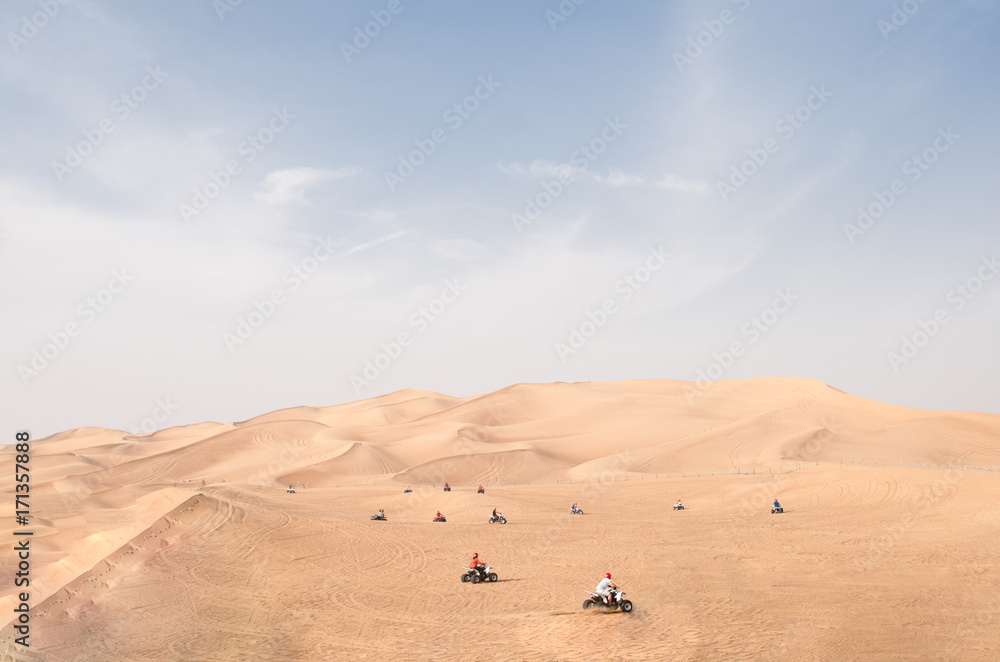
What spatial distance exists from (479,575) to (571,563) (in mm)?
4523

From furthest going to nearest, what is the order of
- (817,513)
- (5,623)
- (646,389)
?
(646,389) < (817,513) < (5,623)

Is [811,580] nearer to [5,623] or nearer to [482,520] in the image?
[482,520]

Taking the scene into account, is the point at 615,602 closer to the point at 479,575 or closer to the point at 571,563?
the point at 479,575

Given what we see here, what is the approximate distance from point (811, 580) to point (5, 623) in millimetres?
22960

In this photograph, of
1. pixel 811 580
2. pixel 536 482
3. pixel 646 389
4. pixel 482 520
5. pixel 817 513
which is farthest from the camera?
pixel 646 389

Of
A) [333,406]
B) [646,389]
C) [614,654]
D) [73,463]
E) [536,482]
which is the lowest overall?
[614,654]

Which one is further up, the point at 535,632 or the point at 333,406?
the point at 333,406

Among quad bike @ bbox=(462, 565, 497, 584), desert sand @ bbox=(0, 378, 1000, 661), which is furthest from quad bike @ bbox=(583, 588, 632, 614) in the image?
quad bike @ bbox=(462, 565, 497, 584)

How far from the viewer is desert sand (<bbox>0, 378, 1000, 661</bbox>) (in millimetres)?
16391

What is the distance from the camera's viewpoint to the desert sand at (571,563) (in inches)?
645

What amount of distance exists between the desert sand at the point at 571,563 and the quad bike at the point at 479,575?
42 centimetres

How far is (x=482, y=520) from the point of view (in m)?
37.4

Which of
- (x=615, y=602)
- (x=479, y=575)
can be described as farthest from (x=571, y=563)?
(x=615, y=602)

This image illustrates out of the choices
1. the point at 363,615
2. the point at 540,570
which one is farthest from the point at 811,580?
the point at 363,615
